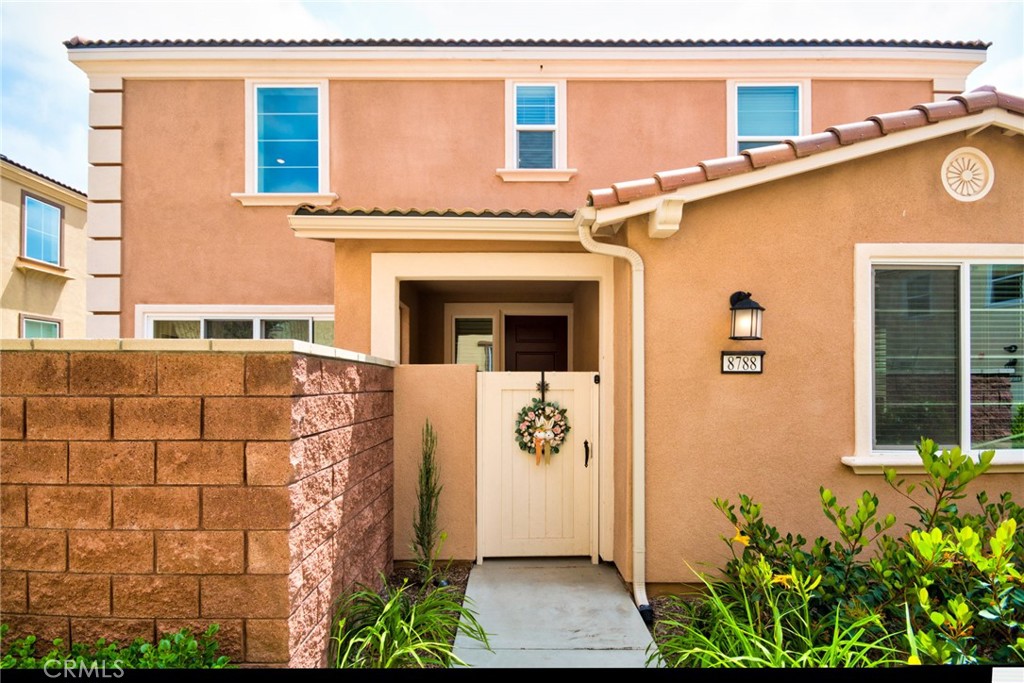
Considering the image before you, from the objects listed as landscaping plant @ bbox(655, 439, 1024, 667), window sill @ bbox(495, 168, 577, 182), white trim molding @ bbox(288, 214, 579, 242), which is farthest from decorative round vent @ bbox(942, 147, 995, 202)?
window sill @ bbox(495, 168, 577, 182)

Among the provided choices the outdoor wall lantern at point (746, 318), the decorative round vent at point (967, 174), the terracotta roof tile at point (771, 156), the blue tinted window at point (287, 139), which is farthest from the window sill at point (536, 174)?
the decorative round vent at point (967, 174)

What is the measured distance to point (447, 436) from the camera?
535 centimetres

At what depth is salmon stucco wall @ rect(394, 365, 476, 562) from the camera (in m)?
5.27

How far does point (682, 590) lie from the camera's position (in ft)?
14.8

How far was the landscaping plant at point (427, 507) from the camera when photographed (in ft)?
16.6

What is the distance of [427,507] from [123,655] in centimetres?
266

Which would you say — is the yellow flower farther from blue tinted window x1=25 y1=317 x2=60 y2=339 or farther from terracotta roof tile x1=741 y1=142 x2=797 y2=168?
blue tinted window x1=25 y1=317 x2=60 y2=339

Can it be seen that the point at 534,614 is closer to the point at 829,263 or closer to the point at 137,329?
the point at 829,263

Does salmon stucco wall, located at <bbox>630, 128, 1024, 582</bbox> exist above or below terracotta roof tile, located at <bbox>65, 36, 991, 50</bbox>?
below

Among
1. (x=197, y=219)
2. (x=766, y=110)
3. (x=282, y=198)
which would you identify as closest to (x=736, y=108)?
(x=766, y=110)

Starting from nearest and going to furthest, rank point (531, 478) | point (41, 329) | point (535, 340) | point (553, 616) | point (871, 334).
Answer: point (553, 616)
point (871, 334)
point (531, 478)
point (535, 340)
point (41, 329)

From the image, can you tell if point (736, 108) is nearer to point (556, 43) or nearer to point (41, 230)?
point (556, 43)

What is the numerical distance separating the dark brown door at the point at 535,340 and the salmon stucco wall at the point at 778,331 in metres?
4.27

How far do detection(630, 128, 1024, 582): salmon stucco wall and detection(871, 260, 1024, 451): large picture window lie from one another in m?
0.26
